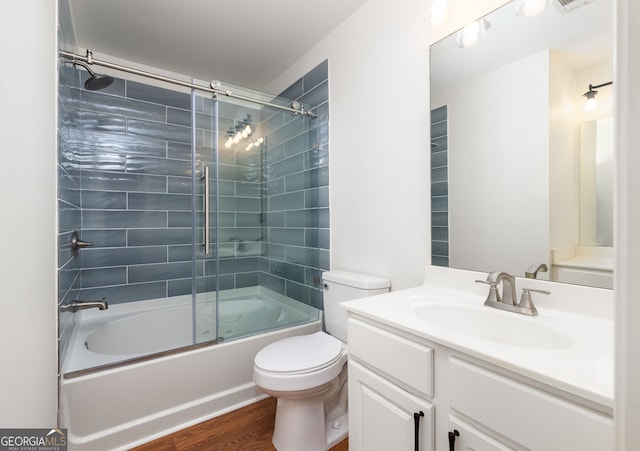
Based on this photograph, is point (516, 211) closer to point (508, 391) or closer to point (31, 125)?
point (508, 391)

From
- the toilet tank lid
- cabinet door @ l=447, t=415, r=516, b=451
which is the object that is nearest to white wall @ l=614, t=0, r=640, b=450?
cabinet door @ l=447, t=415, r=516, b=451

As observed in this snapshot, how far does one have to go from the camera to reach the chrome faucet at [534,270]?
1063 millimetres

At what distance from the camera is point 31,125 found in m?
0.83

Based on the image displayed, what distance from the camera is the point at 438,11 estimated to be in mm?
1292

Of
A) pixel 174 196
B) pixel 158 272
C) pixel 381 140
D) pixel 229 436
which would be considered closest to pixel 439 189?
pixel 381 140

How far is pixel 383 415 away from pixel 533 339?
0.57m

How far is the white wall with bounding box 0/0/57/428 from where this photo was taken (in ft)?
2.06

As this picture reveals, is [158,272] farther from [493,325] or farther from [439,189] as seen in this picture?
[493,325]

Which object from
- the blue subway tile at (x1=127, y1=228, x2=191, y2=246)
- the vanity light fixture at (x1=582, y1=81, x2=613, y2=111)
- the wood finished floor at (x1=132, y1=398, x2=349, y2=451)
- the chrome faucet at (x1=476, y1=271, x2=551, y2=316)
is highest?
the vanity light fixture at (x1=582, y1=81, x2=613, y2=111)

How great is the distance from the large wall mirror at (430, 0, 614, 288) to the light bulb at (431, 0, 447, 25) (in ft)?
0.32

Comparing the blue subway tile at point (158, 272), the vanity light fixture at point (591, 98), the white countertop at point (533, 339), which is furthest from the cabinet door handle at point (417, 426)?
the blue subway tile at point (158, 272)

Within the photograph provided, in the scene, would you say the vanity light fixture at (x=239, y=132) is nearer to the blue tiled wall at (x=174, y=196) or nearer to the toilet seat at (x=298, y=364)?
the blue tiled wall at (x=174, y=196)

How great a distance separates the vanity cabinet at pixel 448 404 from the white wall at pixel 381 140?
599mm

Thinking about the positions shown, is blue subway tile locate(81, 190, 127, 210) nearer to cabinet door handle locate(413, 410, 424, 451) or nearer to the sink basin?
the sink basin
